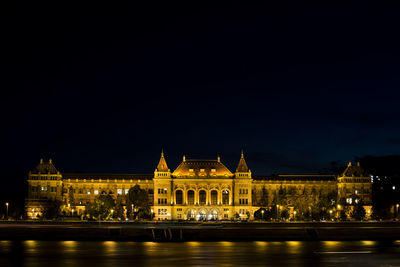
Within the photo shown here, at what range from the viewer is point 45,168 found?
548ft

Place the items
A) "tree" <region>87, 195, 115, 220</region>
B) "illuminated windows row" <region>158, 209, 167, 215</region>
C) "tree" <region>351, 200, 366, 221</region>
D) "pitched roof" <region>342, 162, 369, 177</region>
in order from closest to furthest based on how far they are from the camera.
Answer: "tree" <region>351, 200, 366, 221</region>, "tree" <region>87, 195, 115, 220</region>, "illuminated windows row" <region>158, 209, 167, 215</region>, "pitched roof" <region>342, 162, 369, 177</region>

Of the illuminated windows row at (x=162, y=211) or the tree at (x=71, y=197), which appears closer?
the illuminated windows row at (x=162, y=211)

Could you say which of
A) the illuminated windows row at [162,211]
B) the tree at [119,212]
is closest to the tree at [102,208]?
the tree at [119,212]

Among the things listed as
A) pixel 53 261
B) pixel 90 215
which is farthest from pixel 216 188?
pixel 53 261

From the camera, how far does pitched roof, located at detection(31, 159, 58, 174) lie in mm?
166500

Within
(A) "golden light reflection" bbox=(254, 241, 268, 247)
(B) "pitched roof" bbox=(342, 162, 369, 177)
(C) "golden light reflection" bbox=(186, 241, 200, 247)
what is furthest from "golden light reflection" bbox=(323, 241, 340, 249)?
(B) "pitched roof" bbox=(342, 162, 369, 177)

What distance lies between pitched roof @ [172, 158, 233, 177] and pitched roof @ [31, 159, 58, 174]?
33294 millimetres

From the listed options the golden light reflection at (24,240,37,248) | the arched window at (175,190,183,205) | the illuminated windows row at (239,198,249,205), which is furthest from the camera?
the arched window at (175,190,183,205)

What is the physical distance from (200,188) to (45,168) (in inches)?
1691

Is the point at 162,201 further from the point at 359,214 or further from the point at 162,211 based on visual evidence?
the point at 359,214

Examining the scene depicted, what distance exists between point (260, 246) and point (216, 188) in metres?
102

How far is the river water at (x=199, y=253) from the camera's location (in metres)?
49.6

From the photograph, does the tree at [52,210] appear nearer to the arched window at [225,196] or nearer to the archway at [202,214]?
the archway at [202,214]

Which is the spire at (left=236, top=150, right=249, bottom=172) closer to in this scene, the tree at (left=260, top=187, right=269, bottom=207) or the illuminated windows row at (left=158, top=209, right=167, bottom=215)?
the tree at (left=260, top=187, right=269, bottom=207)
